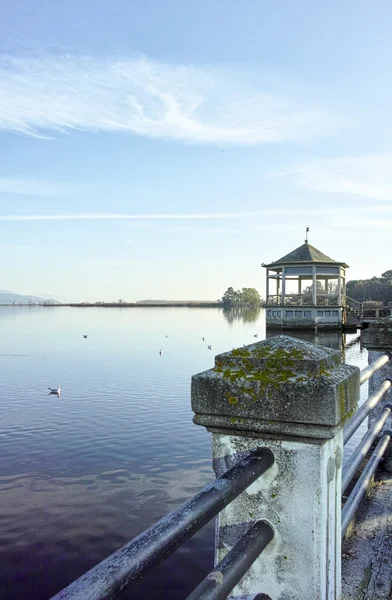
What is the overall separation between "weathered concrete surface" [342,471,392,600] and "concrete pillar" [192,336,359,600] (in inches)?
25.7

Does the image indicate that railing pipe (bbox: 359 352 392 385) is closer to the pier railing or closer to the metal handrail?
the pier railing

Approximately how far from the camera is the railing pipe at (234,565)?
4.68 feet

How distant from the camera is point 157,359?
34.0 metres

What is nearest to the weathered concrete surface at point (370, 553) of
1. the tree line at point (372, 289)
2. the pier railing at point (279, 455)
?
the pier railing at point (279, 455)

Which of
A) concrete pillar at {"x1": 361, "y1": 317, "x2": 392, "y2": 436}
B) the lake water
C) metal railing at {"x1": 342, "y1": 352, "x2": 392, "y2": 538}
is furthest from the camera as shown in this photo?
the lake water

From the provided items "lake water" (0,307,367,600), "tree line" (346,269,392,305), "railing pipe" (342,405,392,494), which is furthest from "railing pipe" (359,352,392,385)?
"tree line" (346,269,392,305)

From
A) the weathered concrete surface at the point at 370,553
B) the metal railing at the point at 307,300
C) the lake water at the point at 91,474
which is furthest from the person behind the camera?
the metal railing at the point at 307,300

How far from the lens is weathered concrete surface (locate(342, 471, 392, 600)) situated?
2428 millimetres

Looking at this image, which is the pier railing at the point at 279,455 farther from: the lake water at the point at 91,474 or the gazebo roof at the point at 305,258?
the gazebo roof at the point at 305,258

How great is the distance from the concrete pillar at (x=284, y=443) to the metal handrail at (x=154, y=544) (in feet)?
0.64

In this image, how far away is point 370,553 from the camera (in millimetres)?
2822

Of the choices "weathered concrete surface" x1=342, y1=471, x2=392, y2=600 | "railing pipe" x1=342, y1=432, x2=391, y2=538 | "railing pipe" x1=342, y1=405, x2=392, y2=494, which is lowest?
"weathered concrete surface" x1=342, y1=471, x2=392, y2=600

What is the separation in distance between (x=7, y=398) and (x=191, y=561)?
14.8 meters

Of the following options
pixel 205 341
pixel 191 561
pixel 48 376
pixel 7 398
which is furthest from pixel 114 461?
pixel 205 341
